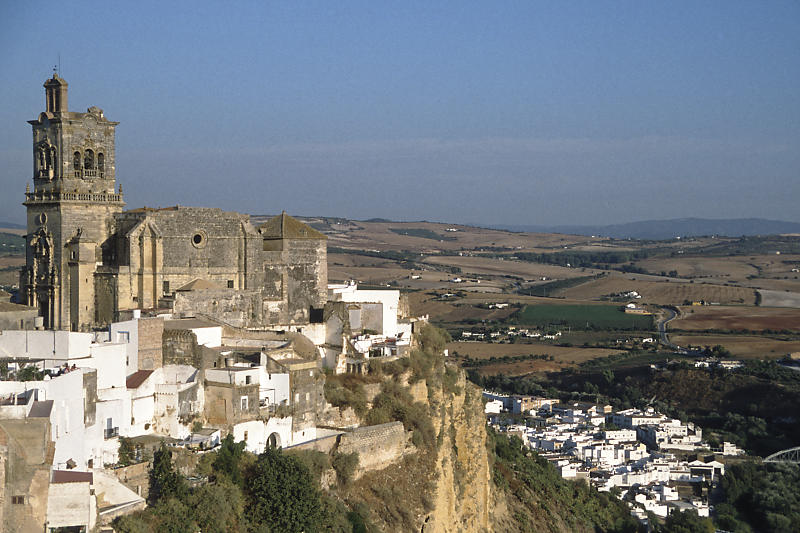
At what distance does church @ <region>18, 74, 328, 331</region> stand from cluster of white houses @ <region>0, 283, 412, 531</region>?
1.86m

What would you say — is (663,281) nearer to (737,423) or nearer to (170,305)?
(737,423)

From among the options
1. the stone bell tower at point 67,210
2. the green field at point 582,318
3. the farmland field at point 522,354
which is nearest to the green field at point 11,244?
the farmland field at point 522,354

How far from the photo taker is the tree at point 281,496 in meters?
23.6

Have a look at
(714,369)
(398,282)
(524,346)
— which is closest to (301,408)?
(714,369)

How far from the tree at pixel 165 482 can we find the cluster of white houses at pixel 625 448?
3579cm

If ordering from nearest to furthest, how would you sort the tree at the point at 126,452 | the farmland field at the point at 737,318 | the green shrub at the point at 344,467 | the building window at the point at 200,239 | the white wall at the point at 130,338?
the tree at the point at 126,452 → the white wall at the point at 130,338 → the green shrub at the point at 344,467 → the building window at the point at 200,239 → the farmland field at the point at 737,318

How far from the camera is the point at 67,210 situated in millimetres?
31922

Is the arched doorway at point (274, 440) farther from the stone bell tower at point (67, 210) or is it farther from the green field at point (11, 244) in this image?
the green field at point (11, 244)

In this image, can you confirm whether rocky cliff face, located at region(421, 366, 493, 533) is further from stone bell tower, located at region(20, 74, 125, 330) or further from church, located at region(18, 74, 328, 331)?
stone bell tower, located at region(20, 74, 125, 330)

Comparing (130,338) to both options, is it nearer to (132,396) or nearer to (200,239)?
(132,396)

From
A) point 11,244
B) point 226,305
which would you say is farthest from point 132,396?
point 11,244

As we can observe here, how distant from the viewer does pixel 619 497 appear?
2232 inches

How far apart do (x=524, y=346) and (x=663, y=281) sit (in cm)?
6908

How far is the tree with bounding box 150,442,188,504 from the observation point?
21.9m
